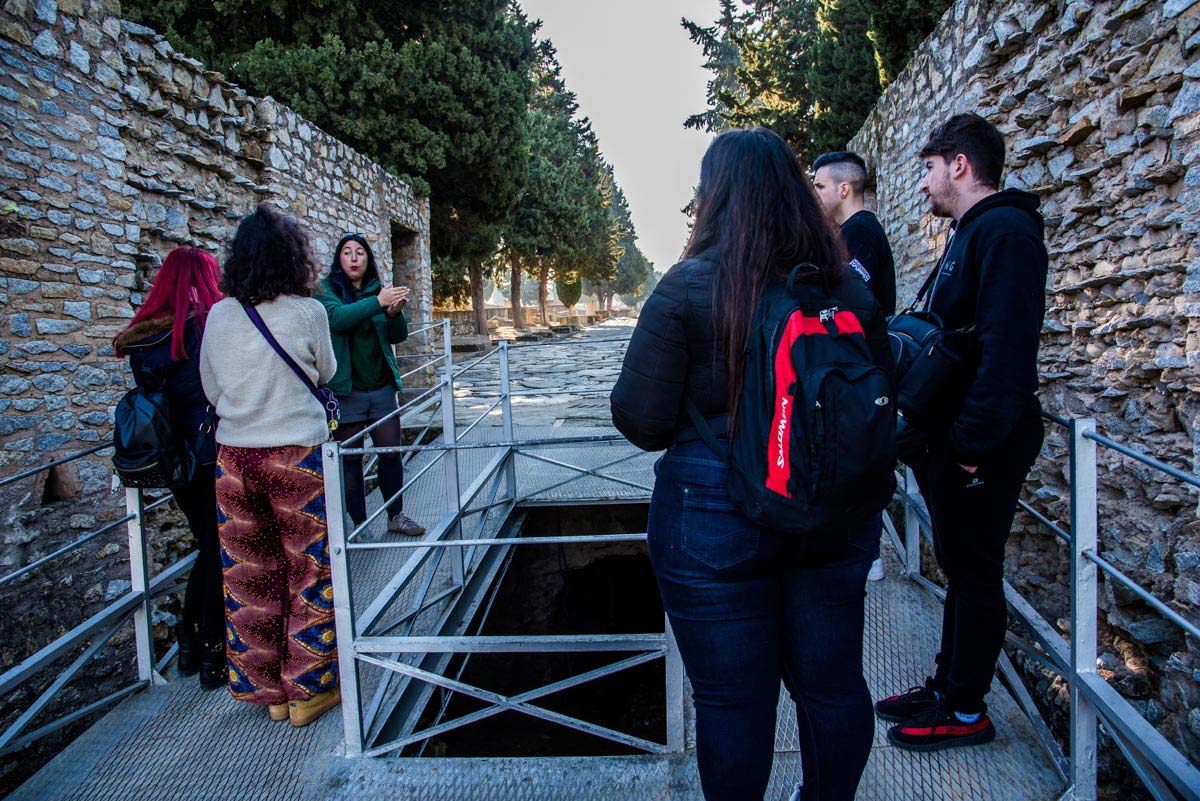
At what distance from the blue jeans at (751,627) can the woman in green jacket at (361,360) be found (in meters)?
2.70

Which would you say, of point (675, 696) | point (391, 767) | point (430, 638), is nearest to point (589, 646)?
Result: point (675, 696)

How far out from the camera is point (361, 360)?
3820mm

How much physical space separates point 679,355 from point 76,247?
180 inches

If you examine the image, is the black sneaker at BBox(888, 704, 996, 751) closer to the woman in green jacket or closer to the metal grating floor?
the metal grating floor

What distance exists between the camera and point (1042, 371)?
12.1 feet

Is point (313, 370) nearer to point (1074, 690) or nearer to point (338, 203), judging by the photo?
point (1074, 690)

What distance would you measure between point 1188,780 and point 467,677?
4.20m

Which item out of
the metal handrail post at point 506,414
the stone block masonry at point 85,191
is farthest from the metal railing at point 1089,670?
the stone block masonry at point 85,191

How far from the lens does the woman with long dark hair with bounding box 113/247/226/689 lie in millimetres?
2523

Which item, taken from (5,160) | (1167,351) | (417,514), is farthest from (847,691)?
(5,160)

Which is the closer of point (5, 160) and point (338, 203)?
point (5, 160)

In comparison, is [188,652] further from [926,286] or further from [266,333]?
[926,286]

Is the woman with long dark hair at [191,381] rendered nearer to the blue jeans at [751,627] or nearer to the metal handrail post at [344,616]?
the metal handrail post at [344,616]

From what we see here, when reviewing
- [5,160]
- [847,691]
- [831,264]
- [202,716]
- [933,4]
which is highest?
[933,4]
